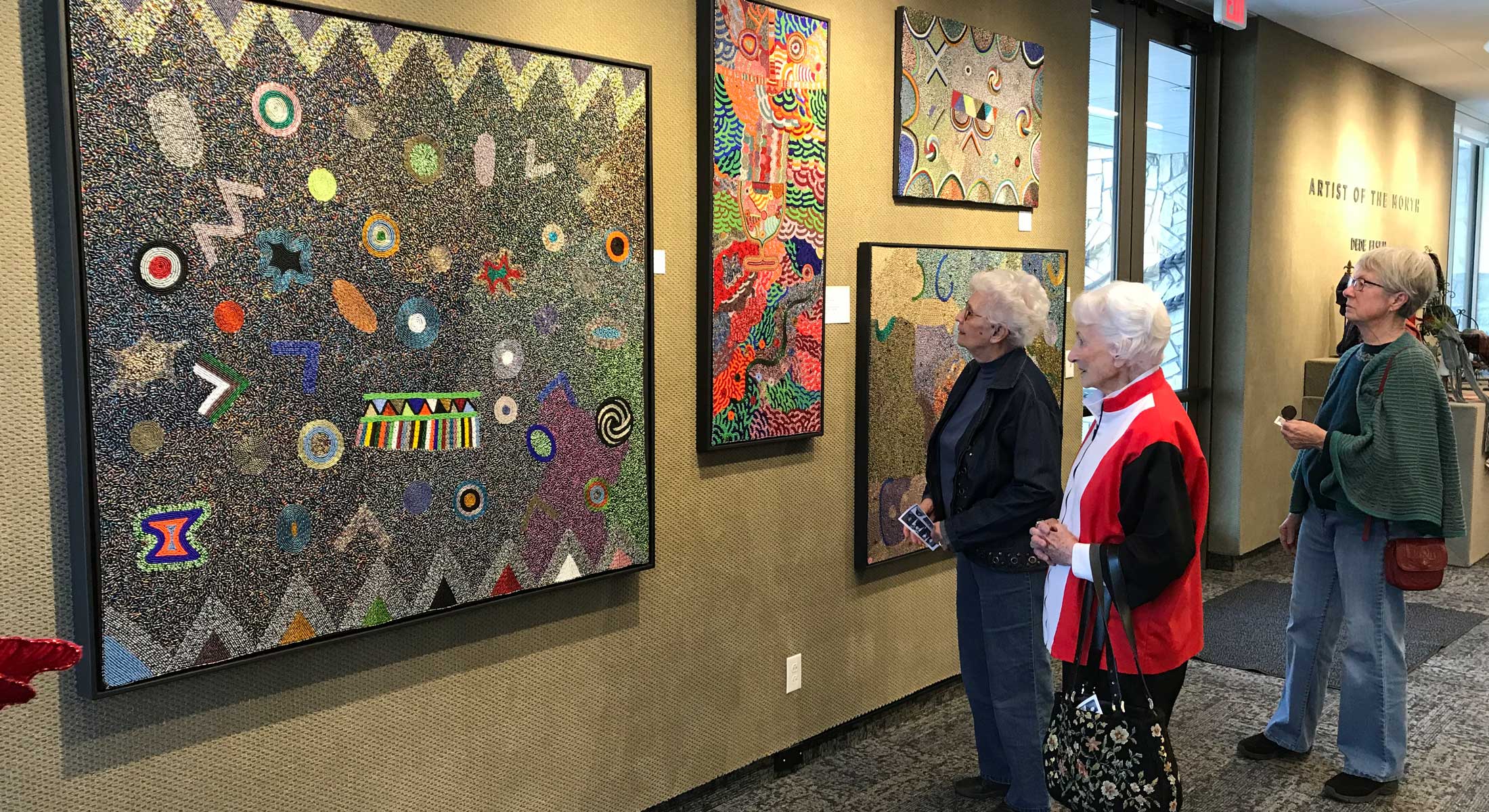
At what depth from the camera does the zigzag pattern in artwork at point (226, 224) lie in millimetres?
2080

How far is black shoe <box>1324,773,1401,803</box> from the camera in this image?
336cm

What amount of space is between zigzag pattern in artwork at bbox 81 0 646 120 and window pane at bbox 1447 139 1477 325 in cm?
1076

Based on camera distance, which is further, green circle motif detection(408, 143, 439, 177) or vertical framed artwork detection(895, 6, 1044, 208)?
vertical framed artwork detection(895, 6, 1044, 208)

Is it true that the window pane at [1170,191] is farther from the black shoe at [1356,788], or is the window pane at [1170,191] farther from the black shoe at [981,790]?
the black shoe at [981,790]

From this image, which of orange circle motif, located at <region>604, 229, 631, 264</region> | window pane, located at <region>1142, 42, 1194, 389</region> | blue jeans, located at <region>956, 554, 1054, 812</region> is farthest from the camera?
window pane, located at <region>1142, 42, 1194, 389</region>

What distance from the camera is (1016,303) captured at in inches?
118

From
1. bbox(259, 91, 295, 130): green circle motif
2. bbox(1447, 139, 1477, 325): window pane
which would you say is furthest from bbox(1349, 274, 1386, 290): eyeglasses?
bbox(1447, 139, 1477, 325): window pane

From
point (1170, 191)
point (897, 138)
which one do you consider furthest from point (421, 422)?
point (1170, 191)

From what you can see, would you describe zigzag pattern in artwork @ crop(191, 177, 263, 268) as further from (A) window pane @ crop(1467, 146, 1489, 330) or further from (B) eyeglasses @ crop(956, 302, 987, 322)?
(A) window pane @ crop(1467, 146, 1489, 330)

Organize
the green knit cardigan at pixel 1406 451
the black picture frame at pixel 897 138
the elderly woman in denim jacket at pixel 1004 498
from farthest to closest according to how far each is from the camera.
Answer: the black picture frame at pixel 897 138 < the green knit cardigan at pixel 1406 451 < the elderly woman in denim jacket at pixel 1004 498

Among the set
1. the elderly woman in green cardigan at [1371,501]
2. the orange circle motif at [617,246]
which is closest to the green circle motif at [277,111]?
the orange circle motif at [617,246]

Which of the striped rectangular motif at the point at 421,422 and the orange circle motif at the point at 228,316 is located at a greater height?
the orange circle motif at the point at 228,316

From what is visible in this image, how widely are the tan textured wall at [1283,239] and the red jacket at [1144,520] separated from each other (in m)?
4.35

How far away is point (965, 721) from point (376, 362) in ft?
8.50
